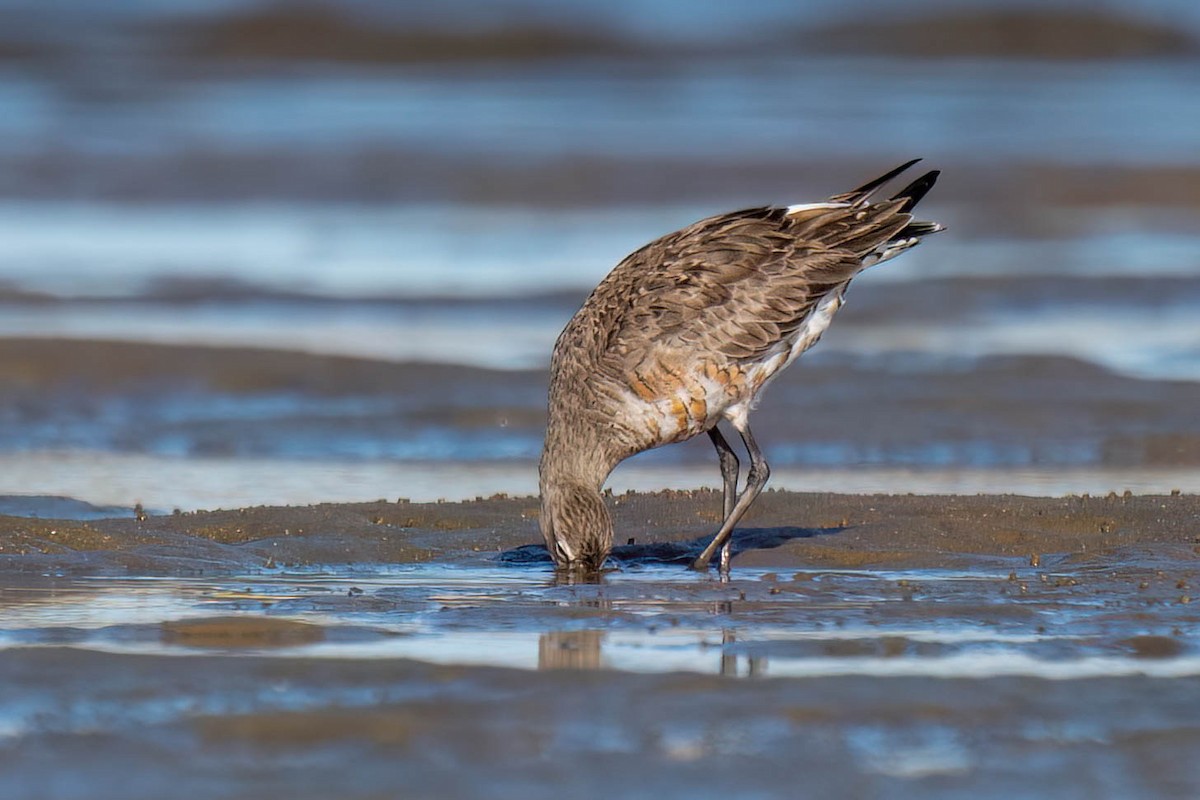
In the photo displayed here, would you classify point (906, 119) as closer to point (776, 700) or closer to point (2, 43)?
point (2, 43)

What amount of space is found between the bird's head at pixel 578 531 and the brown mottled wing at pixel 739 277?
55 centimetres

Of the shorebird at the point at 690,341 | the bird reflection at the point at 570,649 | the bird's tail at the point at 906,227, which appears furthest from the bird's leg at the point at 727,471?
the bird reflection at the point at 570,649

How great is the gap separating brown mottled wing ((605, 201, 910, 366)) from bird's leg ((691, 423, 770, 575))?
0.45 metres

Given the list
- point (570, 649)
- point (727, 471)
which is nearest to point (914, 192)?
point (727, 471)

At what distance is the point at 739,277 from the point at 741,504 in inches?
33.8

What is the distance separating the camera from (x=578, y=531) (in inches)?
283

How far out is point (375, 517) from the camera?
8.07 m

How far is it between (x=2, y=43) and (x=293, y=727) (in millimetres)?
26065

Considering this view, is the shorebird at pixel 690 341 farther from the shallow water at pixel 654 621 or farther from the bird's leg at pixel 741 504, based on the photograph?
the shallow water at pixel 654 621

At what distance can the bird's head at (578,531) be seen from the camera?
720 cm

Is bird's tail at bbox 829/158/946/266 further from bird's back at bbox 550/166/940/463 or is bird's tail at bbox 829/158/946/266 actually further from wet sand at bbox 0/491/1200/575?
wet sand at bbox 0/491/1200/575

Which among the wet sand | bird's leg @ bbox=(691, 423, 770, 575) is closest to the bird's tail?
bird's leg @ bbox=(691, 423, 770, 575)

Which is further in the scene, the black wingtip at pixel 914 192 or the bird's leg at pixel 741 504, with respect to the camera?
the black wingtip at pixel 914 192

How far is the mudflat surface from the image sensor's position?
481cm
